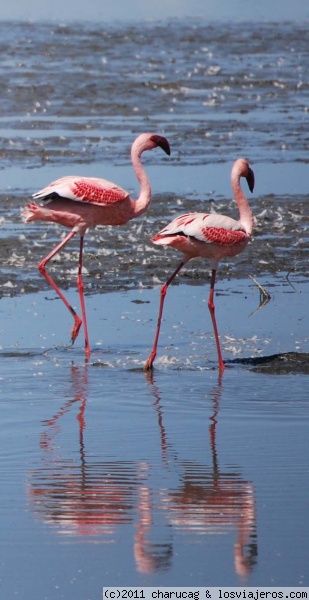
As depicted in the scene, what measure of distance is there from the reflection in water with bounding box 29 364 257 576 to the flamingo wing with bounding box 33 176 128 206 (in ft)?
11.4

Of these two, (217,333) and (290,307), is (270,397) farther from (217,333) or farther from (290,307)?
(290,307)

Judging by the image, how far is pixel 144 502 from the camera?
6.07 meters

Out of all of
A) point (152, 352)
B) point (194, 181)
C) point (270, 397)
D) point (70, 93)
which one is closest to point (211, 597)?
point (270, 397)

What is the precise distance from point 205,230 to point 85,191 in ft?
4.04

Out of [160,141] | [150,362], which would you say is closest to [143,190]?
[160,141]

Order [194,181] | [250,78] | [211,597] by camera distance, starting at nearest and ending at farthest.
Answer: [211,597] → [194,181] → [250,78]

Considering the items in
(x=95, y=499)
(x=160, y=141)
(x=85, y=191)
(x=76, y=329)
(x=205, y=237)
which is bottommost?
(x=76, y=329)

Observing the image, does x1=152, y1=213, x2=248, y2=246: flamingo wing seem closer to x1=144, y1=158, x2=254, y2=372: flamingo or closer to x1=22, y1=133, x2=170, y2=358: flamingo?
x1=144, y1=158, x2=254, y2=372: flamingo

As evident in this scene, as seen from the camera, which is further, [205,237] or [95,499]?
[205,237]

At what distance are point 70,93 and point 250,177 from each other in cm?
1332

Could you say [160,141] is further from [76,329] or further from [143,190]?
[76,329]

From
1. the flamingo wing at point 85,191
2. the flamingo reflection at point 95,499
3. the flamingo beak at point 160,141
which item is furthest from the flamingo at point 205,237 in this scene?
the flamingo reflection at point 95,499

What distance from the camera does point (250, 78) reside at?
84.9ft

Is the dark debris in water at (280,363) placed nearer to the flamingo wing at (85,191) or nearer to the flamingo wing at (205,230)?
the flamingo wing at (205,230)
